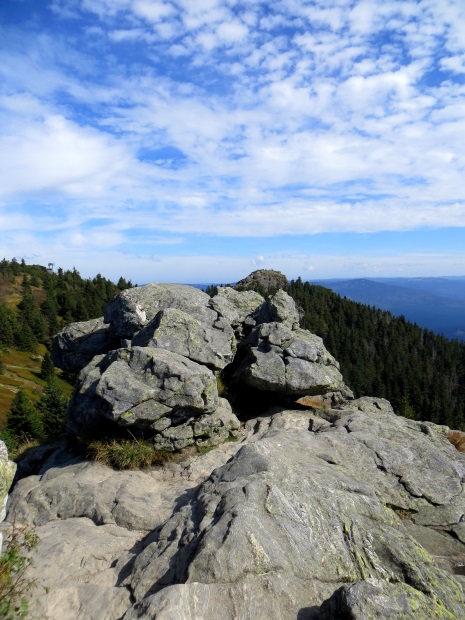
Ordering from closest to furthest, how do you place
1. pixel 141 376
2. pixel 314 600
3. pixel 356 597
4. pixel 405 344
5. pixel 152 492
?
pixel 356 597, pixel 314 600, pixel 152 492, pixel 141 376, pixel 405 344

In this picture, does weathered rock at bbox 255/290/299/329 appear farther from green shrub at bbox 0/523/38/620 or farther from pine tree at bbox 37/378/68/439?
pine tree at bbox 37/378/68/439

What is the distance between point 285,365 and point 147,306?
28.8 ft

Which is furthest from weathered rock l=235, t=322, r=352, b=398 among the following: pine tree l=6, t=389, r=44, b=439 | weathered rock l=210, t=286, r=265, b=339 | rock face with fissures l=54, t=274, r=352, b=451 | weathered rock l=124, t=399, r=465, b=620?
pine tree l=6, t=389, r=44, b=439

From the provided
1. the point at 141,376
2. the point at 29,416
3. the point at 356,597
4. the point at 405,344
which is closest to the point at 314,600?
the point at 356,597

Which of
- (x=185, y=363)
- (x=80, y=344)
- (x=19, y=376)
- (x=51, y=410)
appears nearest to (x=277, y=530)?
(x=185, y=363)

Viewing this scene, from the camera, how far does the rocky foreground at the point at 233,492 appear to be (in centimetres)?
772

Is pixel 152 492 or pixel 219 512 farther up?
pixel 219 512

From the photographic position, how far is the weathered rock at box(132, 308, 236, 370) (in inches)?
739

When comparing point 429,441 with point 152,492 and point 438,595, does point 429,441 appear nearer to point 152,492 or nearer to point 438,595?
point 438,595

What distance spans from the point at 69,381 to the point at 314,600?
12705 centimetres

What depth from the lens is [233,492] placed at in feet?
32.0

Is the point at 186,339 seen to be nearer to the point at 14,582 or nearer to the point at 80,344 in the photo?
the point at 80,344

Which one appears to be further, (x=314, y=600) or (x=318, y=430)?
(x=318, y=430)

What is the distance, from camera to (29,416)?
A: 208 ft
